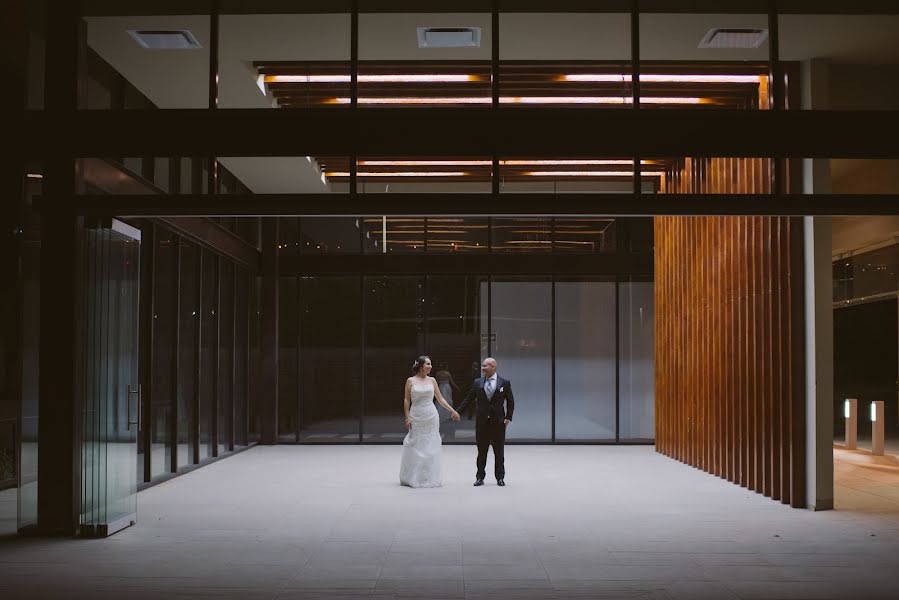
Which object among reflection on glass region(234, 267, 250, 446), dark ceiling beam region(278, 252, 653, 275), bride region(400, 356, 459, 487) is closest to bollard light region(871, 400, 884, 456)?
dark ceiling beam region(278, 252, 653, 275)

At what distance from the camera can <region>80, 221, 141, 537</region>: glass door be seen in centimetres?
868

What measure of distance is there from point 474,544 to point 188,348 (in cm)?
714

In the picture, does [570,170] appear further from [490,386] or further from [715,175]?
[490,386]

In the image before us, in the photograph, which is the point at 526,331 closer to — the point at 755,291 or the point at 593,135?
the point at 755,291

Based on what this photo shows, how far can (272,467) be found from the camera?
1449cm

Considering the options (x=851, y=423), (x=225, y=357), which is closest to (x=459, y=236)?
(x=225, y=357)

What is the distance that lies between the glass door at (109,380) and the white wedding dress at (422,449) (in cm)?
391

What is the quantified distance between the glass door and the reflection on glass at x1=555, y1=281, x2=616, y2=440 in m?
10.5

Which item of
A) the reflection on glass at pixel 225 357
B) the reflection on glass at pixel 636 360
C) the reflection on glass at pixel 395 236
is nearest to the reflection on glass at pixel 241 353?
the reflection on glass at pixel 225 357

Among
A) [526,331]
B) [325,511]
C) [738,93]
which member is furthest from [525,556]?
[526,331]

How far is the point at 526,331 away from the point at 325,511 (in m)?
8.90

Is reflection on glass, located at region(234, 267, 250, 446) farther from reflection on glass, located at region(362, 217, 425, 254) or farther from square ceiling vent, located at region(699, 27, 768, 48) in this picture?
square ceiling vent, located at region(699, 27, 768, 48)

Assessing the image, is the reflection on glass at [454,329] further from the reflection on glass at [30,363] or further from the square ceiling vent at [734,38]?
the square ceiling vent at [734,38]

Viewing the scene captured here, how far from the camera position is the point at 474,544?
8234 millimetres
